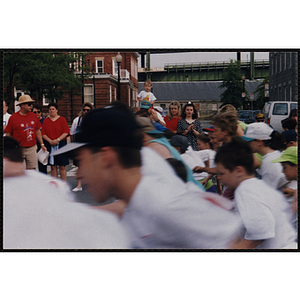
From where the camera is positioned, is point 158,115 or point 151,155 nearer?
point 151,155

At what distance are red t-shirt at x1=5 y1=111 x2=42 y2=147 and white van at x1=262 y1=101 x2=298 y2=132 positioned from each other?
238 cm

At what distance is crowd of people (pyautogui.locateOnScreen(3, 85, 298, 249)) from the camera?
3455mm

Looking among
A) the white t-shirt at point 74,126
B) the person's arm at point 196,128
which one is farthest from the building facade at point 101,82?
the person's arm at point 196,128

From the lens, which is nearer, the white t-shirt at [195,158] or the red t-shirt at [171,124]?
the white t-shirt at [195,158]

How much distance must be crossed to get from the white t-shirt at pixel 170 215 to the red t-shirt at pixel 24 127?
4.10 ft

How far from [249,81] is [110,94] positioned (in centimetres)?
158

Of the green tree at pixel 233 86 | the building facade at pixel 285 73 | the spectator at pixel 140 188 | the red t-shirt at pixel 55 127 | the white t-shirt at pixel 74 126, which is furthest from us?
the green tree at pixel 233 86

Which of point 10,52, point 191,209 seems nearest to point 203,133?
point 191,209

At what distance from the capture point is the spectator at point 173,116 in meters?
3.88

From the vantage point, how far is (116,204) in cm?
344

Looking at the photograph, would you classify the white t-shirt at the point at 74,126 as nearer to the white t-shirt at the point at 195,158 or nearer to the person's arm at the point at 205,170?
the white t-shirt at the point at 195,158

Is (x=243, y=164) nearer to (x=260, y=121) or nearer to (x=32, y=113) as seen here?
(x=260, y=121)

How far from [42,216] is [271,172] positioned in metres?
2.30

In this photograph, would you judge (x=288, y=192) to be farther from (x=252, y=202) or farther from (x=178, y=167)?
(x=178, y=167)
